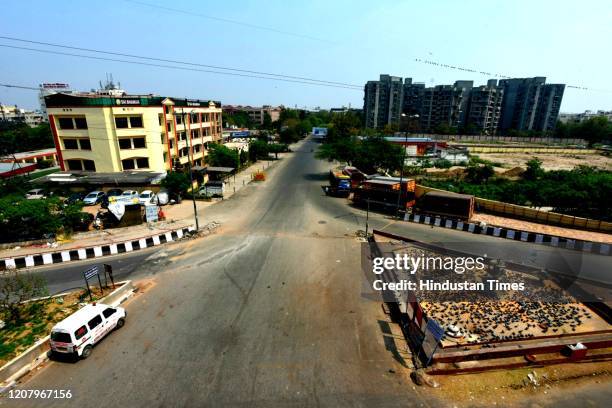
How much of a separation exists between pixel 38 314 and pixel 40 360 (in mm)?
3748

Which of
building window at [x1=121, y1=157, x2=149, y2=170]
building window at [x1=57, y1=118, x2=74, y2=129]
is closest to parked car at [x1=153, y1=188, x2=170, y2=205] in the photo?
building window at [x1=121, y1=157, x2=149, y2=170]

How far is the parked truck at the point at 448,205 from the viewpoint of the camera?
26.9 metres

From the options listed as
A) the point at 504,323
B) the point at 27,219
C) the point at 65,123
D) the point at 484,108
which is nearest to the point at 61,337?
the point at 27,219

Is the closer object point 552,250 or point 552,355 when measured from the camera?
point 552,355

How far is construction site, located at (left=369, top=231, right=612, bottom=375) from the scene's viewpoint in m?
11.7

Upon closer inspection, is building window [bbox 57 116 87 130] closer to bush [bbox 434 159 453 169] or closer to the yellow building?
the yellow building

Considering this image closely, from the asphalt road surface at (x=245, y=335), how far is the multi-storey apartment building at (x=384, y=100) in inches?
4860

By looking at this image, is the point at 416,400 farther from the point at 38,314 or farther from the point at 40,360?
the point at 38,314

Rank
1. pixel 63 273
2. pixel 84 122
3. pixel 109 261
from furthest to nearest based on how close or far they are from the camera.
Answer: pixel 84 122
pixel 109 261
pixel 63 273

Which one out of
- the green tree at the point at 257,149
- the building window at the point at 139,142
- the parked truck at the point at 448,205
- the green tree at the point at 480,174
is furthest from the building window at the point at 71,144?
the green tree at the point at 480,174

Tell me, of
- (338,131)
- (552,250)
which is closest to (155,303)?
(552,250)

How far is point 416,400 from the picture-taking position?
10102mm

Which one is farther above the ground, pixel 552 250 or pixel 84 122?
pixel 84 122

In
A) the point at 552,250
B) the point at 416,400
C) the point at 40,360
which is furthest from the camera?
the point at 552,250
